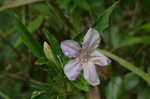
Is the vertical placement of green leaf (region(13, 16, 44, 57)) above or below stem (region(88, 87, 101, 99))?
above

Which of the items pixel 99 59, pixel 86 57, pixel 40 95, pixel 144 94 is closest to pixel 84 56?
pixel 86 57

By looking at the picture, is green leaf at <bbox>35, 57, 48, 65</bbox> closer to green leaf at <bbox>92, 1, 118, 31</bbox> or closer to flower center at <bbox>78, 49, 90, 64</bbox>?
flower center at <bbox>78, 49, 90, 64</bbox>

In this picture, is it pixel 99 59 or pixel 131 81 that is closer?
pixel 99 59

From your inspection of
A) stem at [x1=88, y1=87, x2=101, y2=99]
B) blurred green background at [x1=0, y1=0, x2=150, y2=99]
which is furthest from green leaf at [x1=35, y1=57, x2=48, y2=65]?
stem at [x1=88, y1=87, x2=101, y2=99]

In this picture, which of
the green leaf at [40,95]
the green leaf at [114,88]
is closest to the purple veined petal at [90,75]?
the green leaf at [40,95]

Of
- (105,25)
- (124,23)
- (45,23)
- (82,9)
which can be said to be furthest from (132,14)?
(105,25)

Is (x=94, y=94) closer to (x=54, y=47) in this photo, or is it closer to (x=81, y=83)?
(x=81, y=83)
